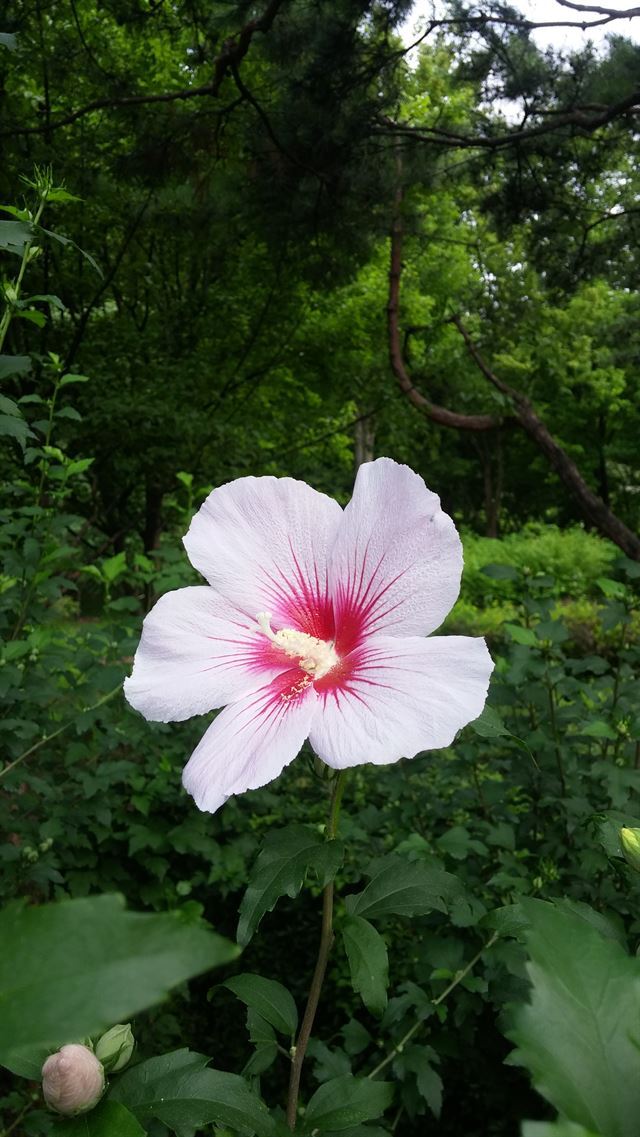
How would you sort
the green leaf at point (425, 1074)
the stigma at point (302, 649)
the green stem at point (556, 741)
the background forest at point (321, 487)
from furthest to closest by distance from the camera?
the green stem at point (556, 741), the green leaf at point (425, 1074), the background forest at point (321, 487), the stigma at point (302, 649)

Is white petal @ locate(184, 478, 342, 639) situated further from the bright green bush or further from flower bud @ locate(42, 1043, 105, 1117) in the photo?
the bright green bush

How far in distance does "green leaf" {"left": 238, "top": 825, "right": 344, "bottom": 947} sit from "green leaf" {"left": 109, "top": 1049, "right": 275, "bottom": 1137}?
10 centimetres

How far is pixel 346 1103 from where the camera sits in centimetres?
76

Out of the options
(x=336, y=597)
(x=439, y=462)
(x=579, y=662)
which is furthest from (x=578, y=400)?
(x=336, y=597)

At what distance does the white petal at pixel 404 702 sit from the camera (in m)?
0.57

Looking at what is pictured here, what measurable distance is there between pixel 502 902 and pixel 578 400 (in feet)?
48.0

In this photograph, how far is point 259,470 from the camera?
22.7 ft

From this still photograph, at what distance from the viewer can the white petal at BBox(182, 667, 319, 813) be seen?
596 millimetres

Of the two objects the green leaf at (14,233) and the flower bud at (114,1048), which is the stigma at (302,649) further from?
the green leaf at (14,233)

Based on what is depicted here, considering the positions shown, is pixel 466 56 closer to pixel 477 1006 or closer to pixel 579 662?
pixel 579 662

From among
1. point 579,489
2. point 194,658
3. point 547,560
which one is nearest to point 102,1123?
point 194,658

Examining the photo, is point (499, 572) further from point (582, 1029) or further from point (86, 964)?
point (86, 964)

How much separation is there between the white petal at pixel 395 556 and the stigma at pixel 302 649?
0.03 metres

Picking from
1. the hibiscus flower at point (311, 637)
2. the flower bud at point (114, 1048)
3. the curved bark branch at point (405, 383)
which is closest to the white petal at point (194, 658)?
the hibiscus flower at point (311, 637)
